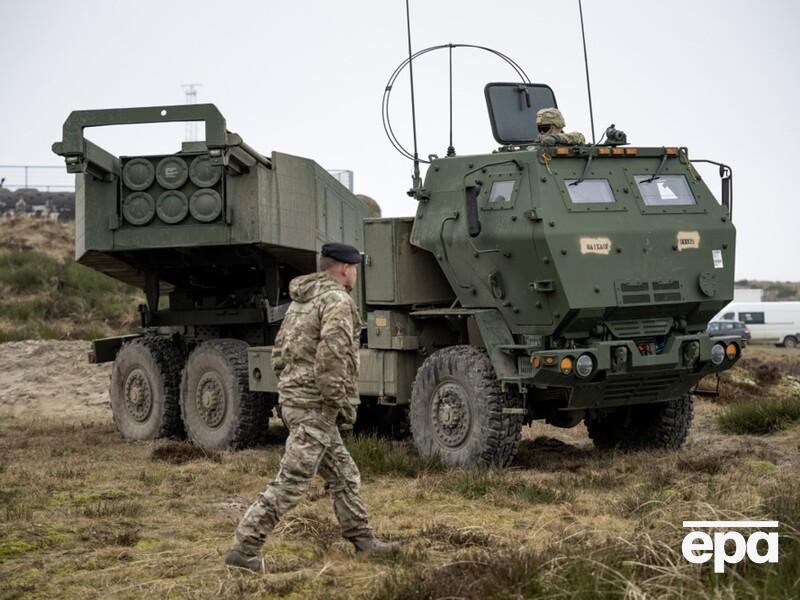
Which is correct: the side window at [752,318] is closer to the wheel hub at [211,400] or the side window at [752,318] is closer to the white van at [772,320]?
the white van at [772,320]

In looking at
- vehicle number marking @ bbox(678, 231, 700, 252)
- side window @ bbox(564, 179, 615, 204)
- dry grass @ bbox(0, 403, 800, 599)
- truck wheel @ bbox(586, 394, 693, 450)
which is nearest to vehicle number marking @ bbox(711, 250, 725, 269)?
vehicle number marking @ bbox(678, 231, 700, 252)

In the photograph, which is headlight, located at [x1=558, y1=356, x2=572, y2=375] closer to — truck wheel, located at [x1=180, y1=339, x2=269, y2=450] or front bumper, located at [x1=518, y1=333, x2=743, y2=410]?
front bumper, located at [x1=518, y1=333, x2=743, y2=410]

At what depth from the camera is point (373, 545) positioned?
25.2 feet

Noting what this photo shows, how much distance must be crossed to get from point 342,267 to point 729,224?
17.3ft

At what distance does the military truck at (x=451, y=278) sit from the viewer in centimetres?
1114

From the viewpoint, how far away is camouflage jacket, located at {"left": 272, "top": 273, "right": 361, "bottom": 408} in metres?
7.42

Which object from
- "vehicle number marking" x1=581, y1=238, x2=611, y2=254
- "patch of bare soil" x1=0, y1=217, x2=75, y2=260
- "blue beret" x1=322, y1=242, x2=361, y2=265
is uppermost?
"patch of bare soil" x1=0, y1=217, x2=75, y2=260

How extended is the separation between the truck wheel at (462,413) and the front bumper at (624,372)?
0.36 m

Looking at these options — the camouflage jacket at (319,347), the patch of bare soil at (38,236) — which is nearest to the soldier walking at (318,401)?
the camouflage jacket at (319,347)

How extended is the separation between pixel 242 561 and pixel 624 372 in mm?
4701

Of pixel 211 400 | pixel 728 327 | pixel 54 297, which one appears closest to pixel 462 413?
pixel 211 400

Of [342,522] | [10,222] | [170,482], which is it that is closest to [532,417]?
[170,482]

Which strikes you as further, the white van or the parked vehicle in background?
the white van

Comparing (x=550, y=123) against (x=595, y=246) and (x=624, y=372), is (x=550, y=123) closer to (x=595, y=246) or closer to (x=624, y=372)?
(x=595, y=246)
